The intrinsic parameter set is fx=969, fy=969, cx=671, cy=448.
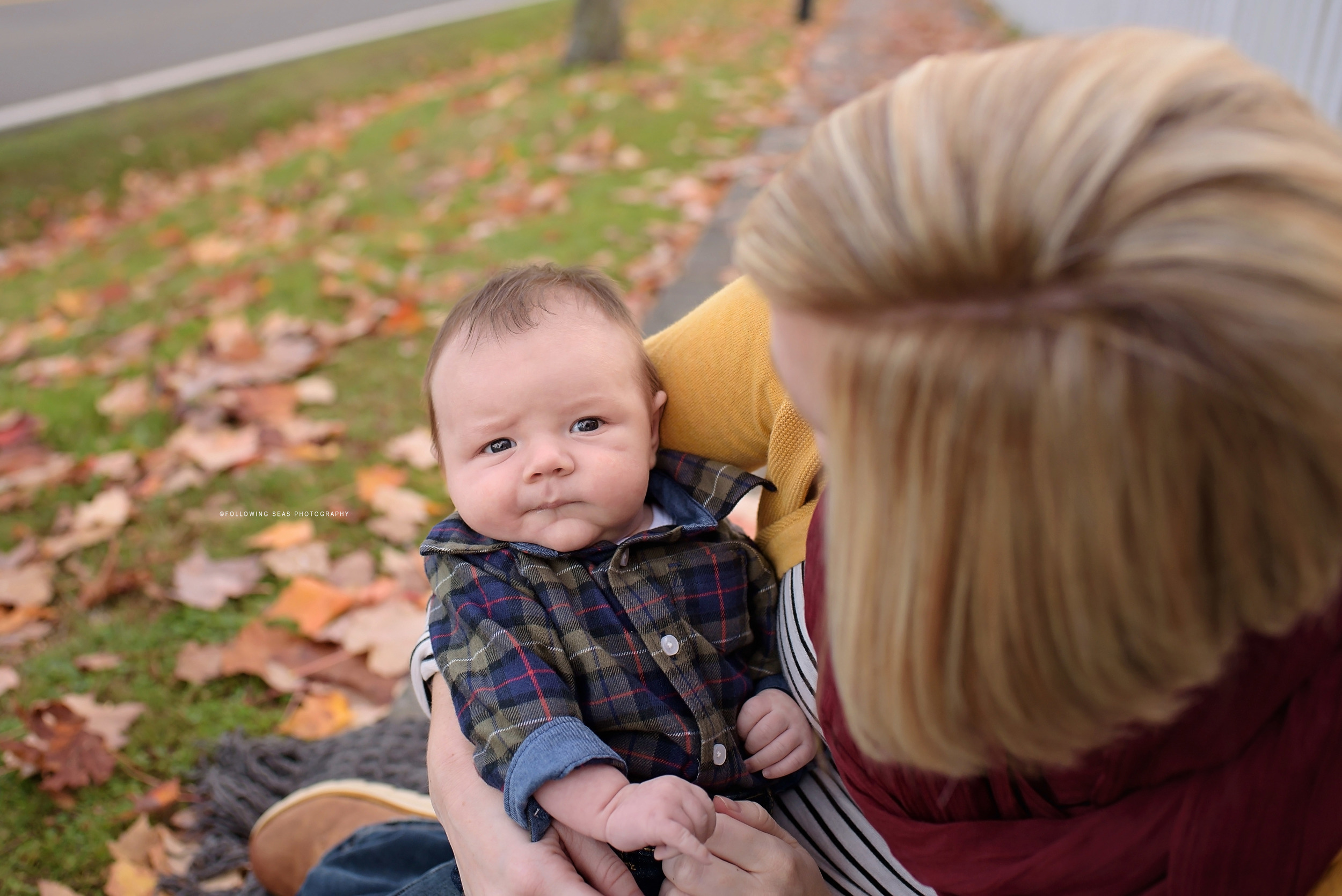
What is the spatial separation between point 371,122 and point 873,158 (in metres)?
7.50

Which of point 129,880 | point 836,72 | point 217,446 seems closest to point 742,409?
point 129,880

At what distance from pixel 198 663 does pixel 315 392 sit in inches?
52.6

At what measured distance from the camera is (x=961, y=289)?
2.07 feet

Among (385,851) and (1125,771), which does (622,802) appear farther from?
(385,851)

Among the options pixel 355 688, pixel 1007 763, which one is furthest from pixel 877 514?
pixel 355 688

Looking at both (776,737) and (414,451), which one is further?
(414,451)

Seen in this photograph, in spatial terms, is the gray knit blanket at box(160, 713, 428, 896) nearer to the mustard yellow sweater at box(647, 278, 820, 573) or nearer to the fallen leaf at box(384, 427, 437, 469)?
the mustard yellow sweater at box(647, 278, 820, 573)

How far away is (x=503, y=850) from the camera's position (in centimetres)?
117

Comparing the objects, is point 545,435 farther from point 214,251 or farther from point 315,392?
point 214,251

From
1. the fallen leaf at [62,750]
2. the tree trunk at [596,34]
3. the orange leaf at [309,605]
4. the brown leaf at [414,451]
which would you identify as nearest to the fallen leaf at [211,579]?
the orange leaf at [309,605]

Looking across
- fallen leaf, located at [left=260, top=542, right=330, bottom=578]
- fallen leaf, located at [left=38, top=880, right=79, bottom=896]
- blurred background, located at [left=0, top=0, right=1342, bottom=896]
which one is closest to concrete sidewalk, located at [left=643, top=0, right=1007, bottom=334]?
blurred background, located at [left=0, top=0, right=1342, bottom=896]

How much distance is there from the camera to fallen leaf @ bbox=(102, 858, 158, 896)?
186cm

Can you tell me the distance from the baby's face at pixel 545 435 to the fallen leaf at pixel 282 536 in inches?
62.6

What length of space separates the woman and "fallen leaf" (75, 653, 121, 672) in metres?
2.18
